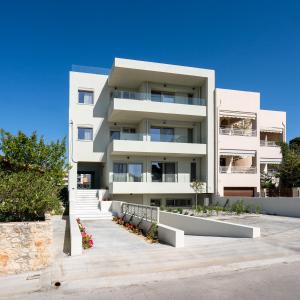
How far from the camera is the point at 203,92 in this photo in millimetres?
29469

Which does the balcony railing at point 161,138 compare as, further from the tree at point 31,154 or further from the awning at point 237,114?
the tree at point 31,154

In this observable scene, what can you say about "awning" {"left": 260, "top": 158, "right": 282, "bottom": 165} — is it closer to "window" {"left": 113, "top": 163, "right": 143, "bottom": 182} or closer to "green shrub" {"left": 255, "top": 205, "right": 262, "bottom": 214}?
"green shrub" {"left": 255, "top": 205, "right": 262, "bottom": 214}

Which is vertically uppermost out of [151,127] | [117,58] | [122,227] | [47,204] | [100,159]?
[117,58]

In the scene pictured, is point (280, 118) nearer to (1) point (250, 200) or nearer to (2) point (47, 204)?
(1) point (250, 200)

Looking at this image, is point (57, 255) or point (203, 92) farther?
point (203, 92)

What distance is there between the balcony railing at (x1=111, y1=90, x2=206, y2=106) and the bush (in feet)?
56.6

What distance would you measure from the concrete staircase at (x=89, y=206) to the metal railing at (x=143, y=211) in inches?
108

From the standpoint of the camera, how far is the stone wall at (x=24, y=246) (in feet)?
28.8

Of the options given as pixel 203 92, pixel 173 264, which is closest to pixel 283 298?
pixel 173 264

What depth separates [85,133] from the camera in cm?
2845

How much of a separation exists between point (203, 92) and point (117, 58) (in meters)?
8.93

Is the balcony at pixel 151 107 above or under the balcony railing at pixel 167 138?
above

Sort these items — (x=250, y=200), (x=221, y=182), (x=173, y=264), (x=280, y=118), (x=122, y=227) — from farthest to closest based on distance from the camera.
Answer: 1. (x=280, y=118)
2. (x=221, y=182)
3. (x=250, y=200)
4. (x=122, y=227)
5. (x=173, y=264)

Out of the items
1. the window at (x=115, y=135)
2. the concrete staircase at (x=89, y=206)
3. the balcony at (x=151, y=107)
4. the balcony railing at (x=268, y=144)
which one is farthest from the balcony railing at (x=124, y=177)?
the balcony railing at (x=268, y=144)
